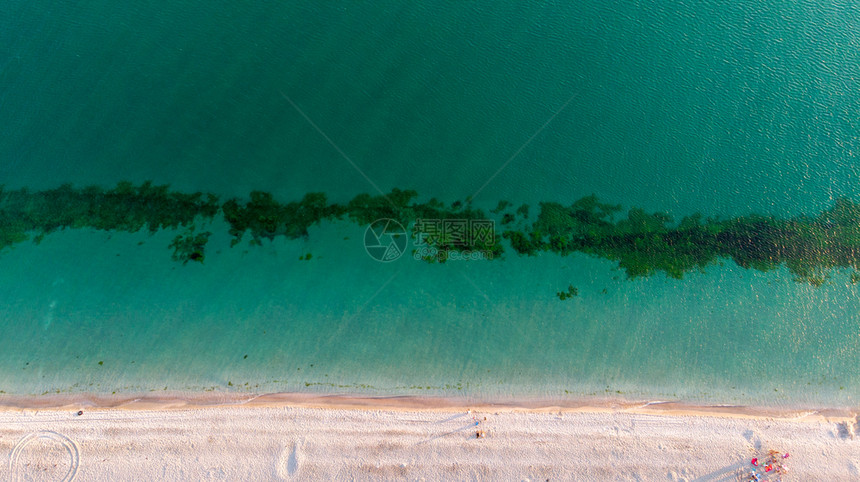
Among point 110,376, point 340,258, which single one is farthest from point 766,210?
point 110,376

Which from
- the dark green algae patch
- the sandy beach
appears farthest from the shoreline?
the dark green algae patch

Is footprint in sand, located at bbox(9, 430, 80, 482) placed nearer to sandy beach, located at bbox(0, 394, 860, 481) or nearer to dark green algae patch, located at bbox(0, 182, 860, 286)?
sandy beach, located at bbox(0, 394, 860, 481)

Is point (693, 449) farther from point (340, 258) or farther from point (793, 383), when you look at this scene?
point (340, 258)

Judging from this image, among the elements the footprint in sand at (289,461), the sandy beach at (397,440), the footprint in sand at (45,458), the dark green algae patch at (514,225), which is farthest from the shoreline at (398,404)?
the dark green algae patch at (514,225)

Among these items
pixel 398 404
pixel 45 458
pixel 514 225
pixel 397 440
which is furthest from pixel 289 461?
pixel 514 225

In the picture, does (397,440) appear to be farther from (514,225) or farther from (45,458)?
(45,458)

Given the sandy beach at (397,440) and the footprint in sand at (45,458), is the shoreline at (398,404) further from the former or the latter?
the footprint in sand at (45,458)
